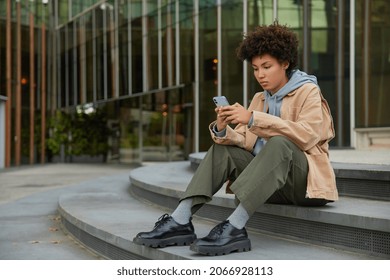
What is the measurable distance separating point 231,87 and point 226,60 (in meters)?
0.83

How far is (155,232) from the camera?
3.15 m

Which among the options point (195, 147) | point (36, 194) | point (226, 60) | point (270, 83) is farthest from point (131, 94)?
point (270, 83)

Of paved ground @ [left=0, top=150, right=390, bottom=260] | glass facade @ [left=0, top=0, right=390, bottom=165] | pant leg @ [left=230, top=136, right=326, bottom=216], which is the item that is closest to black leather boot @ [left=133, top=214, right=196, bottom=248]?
pant leg @ [left=230, top=136, right=326, bottom=216]

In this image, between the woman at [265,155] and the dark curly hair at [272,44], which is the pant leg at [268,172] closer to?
the woman at [265,155]

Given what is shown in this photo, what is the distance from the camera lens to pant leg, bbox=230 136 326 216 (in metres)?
2.89

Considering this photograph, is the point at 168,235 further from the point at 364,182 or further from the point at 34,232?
the point at 34,232

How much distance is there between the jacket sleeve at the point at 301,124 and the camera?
3000 millimetres

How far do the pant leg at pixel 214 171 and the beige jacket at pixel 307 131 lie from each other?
0.21 ft

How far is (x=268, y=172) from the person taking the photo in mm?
2902

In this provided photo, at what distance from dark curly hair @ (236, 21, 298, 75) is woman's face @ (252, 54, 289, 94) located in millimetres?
28

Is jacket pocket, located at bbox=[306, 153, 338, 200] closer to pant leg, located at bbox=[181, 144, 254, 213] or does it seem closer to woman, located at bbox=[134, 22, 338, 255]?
woman, located at bbox=[134, 22, 338, 255]

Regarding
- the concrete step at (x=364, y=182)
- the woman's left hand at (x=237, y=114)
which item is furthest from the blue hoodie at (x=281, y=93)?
the concrete step at (x=364, y=182)

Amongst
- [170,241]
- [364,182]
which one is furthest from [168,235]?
[364,182]
